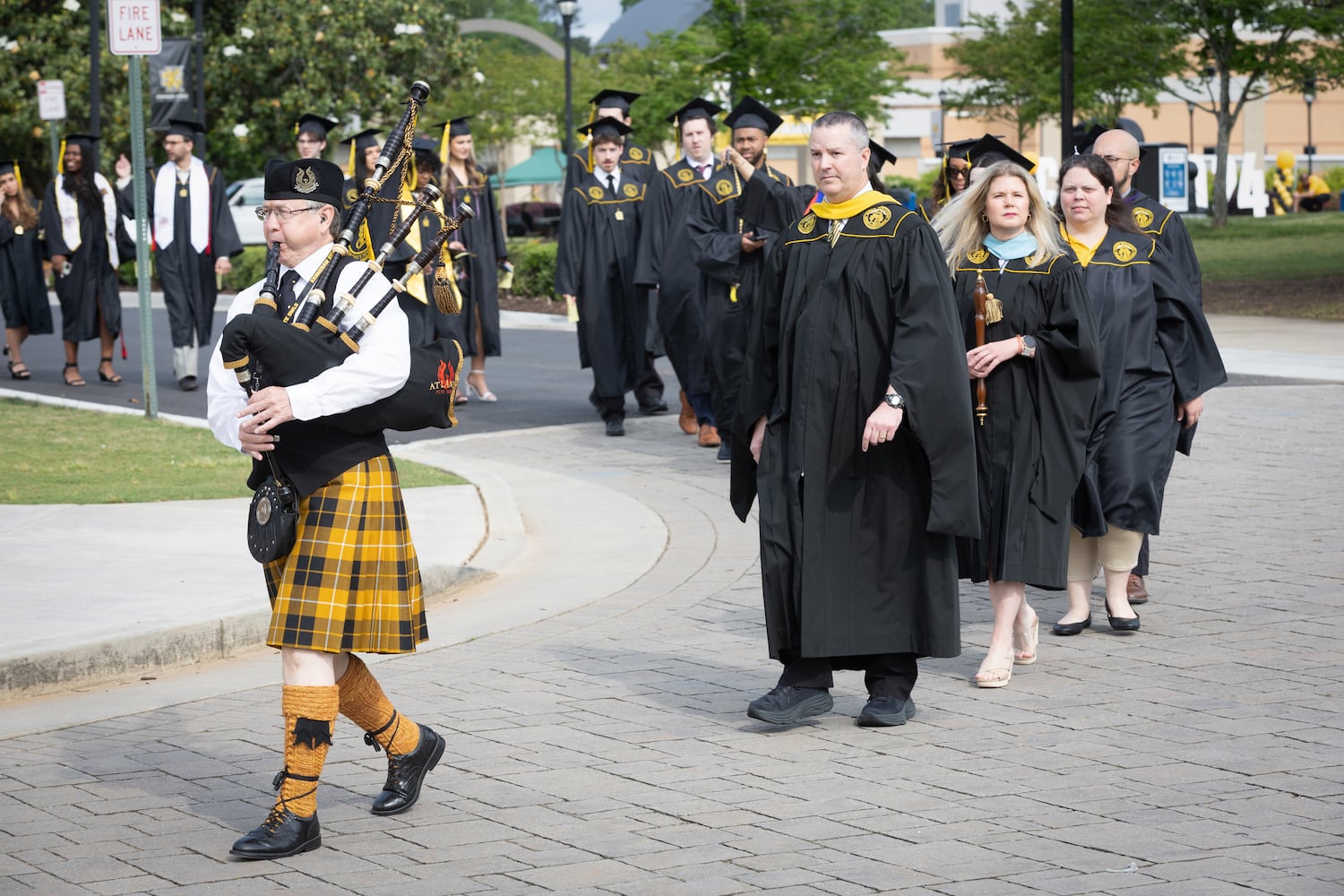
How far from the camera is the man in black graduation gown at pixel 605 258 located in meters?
13.5

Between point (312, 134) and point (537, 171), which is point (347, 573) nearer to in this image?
point (312, 134)

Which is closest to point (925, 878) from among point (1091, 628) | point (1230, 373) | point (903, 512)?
point (903, 512)

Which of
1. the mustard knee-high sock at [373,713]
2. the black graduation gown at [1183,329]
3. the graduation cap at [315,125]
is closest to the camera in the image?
the mustard knee-high sock at [373,713]

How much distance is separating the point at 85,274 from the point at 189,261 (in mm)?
1256

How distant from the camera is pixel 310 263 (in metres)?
4.90

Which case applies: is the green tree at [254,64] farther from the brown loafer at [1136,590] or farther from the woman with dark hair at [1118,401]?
the woman with dark hair at [1118,401]

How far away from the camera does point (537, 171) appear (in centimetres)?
5547

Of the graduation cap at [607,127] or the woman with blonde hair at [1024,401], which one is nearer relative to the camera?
the woman with blonde hair at [1024,401]

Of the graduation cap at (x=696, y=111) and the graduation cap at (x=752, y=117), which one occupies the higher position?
the graduation cap at (x=696, y=111)

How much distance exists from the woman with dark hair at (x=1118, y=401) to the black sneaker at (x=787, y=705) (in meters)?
1.76

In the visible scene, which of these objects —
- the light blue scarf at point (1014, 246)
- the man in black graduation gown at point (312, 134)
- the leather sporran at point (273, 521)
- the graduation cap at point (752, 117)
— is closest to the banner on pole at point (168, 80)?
the man in black graduation gown at point (312, 134)

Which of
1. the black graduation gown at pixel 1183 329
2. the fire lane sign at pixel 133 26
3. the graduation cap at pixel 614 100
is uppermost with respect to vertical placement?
the fire lane sign at pixel 133 26

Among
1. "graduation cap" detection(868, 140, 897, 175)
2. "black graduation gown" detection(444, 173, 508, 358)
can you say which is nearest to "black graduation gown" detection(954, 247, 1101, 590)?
"graduation cap" detection(868, 140, 897, 175)

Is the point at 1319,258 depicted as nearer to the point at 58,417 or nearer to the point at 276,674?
the point at 58,417
